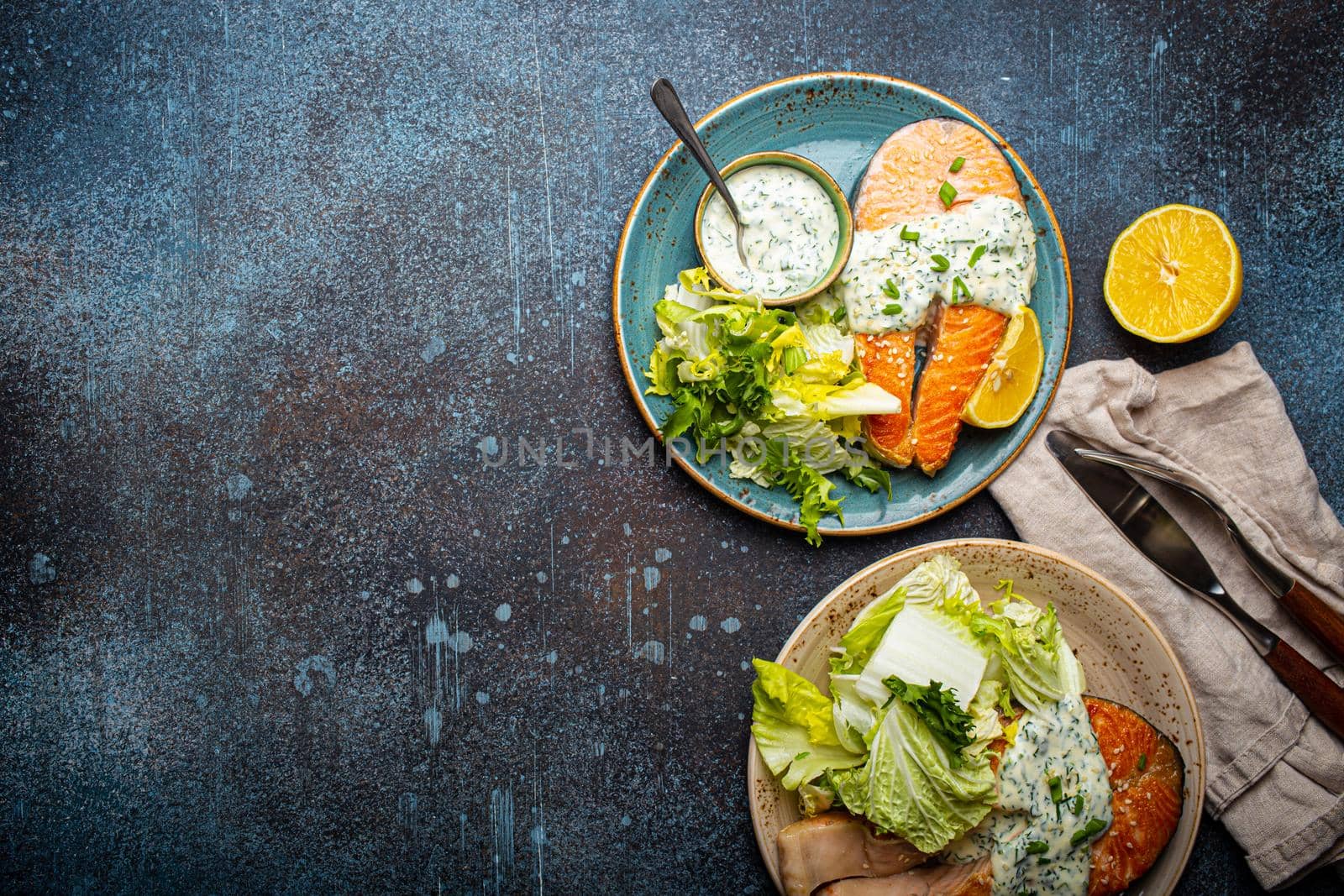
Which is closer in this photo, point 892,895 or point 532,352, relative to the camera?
point 892,895

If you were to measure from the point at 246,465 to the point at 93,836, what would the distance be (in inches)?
52.0

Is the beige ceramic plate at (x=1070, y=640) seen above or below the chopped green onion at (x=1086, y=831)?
above

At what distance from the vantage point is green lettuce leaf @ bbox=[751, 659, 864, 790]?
2391mm

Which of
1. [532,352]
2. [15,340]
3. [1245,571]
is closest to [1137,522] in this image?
[1245,571]

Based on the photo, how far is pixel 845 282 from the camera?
2471mm

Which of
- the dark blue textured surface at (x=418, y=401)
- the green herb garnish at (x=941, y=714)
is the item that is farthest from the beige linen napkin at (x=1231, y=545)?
the green herb garnish at (x=941, y=714)

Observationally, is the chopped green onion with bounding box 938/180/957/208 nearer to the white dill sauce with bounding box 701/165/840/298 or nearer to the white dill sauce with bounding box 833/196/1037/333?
the white dill sauce with bounding box 833/196/1037/333

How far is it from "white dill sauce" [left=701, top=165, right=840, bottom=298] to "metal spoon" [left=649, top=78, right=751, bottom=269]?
0.12 feet

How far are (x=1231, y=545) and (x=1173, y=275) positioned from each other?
903 mm

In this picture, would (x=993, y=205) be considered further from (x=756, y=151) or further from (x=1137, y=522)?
(x=1137, y=522)

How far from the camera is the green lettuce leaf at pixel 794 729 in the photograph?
2391 millimetres

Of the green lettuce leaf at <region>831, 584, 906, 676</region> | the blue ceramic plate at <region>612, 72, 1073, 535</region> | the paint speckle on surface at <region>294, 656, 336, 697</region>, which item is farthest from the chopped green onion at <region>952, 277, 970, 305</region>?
the paint speckle on surface at <region>294, 656, 336, 697</region>

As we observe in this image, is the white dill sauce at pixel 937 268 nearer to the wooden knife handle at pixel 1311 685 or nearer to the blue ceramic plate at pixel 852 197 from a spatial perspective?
the blue ceramic plate at pixel 852 197

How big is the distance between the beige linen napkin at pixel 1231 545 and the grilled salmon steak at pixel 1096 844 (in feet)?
1.20
